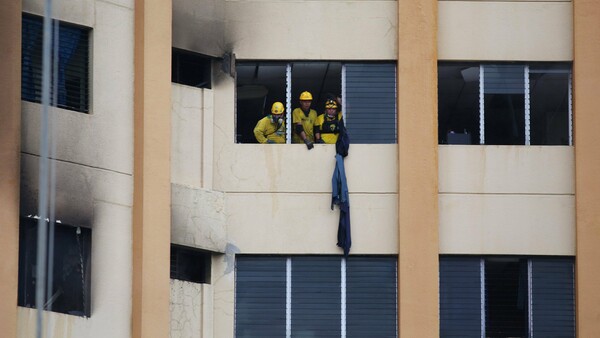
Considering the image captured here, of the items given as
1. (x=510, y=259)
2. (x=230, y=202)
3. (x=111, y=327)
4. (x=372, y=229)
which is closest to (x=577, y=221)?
(x=510, y=259)

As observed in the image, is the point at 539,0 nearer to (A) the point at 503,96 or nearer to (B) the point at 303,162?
(A) the point at 503,96

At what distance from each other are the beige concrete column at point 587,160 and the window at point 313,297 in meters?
3.68

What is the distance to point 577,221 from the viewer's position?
3697 centimetres

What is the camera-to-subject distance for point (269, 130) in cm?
3747

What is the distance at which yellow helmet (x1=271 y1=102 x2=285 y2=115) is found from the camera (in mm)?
37406

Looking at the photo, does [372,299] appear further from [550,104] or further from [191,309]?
[550,104]

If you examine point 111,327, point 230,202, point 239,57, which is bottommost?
point 111,327

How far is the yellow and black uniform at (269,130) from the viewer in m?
37.4

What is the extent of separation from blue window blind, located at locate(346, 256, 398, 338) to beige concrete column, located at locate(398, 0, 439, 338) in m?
0.38

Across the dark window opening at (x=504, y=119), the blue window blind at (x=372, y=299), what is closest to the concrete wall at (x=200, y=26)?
the blue window blind at (x=372, y=299)

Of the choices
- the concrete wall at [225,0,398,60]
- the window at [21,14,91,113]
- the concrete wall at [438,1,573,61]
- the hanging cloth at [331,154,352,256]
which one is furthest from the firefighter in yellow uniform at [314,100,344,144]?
the window at [21,14,91,113]

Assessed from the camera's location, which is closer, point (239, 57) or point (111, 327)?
point (111, 327)

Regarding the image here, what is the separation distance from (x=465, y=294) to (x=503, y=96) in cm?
409

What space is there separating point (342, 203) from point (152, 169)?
3.83m
